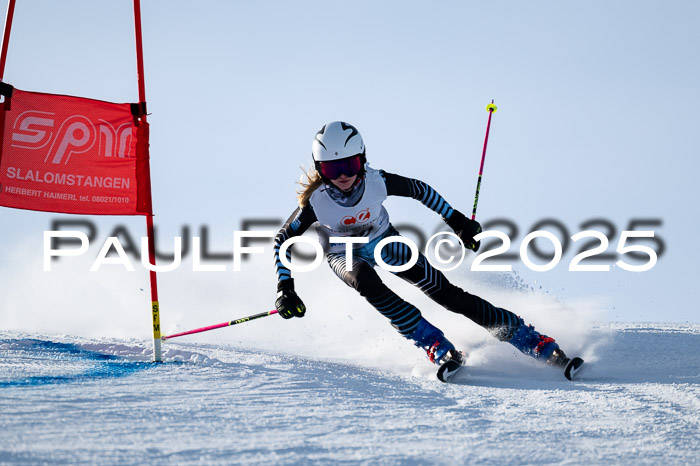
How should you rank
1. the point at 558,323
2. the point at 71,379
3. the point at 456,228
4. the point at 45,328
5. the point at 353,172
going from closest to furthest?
the point at 71,379
the point at 353,172
the point at 456,228
the point at 558,323
the point at 45,328

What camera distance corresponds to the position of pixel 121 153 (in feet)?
16.0

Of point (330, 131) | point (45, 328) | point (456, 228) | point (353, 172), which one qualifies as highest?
point (330, 131)

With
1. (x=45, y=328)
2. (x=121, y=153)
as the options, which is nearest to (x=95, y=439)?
(x=121, y=153)

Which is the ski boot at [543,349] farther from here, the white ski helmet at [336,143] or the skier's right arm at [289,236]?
the white ski helmet at [336,143]

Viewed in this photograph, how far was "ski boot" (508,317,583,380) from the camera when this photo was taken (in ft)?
13.5

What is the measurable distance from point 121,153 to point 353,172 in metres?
1.79

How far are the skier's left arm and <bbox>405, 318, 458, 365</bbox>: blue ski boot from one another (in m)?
0.76

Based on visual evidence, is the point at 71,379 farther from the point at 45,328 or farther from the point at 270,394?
the point at 45,328

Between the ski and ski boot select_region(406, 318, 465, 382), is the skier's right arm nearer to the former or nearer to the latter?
ski boot select_region(406, 318, 465, 382)

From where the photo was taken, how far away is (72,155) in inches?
188

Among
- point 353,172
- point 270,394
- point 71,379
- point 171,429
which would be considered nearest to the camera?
point 171,429

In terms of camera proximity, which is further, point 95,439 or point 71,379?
point 71,379

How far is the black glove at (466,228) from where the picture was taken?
4648 millimetres

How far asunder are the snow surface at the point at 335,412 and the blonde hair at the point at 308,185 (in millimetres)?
1084
